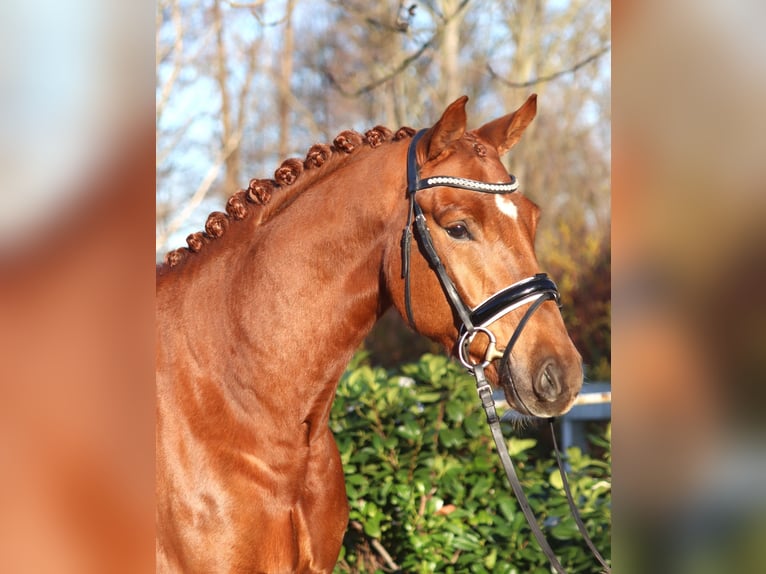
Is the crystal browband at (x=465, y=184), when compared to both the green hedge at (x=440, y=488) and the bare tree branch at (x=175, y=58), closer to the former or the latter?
the green hedge at (x=440, y=488)

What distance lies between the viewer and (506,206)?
6.70ft

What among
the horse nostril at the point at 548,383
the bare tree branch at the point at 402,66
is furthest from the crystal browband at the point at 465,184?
the bare tree branch at the point at 402,66

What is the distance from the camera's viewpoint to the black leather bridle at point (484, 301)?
6.44ft

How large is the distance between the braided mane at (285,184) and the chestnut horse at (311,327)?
10 millimetres

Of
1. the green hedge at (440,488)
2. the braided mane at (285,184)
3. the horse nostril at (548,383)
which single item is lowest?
the green hedge at (440,488)

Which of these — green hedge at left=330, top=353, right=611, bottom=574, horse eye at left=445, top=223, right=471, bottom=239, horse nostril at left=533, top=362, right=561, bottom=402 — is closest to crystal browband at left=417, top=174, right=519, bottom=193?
horse eye at left=445, top=223, right=471, bottom=239

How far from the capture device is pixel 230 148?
8.34 m

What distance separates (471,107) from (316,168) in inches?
240
